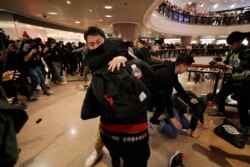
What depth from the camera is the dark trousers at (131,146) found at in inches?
40.6

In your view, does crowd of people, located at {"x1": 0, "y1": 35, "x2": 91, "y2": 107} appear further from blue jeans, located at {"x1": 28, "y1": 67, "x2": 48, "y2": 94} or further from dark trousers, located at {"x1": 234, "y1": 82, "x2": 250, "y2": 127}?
dark trousers, located at {"x1": 234, "y1": 82, "x2": 250, "y2": 127}

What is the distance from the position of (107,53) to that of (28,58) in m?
3.59

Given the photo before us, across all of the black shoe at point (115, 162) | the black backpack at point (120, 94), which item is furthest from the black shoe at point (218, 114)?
the black backpack at point (120, 94)

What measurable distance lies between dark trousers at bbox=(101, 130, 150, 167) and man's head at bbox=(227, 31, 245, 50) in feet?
8.14

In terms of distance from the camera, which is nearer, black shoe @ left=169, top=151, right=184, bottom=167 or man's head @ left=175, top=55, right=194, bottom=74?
black shoe @ left=169, top=151, right=184, bottom=167

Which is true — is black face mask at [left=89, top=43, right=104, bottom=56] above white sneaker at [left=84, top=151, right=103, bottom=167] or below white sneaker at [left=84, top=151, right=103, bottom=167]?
above

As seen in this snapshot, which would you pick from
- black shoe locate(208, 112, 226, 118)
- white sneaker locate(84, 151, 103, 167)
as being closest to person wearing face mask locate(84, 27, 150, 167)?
white sneaker locate(84, 151, 103, 167)

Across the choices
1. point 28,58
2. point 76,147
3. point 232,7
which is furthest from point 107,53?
point 232,7

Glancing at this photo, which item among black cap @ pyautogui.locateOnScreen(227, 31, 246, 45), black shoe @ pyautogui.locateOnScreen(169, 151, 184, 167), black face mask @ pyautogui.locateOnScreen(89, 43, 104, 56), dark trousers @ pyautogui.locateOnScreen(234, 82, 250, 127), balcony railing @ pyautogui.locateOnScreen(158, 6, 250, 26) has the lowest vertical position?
black shoe @ pyautogui.locateOnScreen(169, 151, 184, 167)

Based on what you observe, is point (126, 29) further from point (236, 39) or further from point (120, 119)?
point (120, 119)

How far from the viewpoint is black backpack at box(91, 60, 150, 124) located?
36.2 inches

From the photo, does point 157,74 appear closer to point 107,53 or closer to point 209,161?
point 107,53

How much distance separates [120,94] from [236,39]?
2.61 metres

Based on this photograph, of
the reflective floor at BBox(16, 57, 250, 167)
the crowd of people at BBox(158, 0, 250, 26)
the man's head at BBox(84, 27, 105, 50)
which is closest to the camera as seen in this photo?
the man's head at BBox(84, 27, 105, 50)
